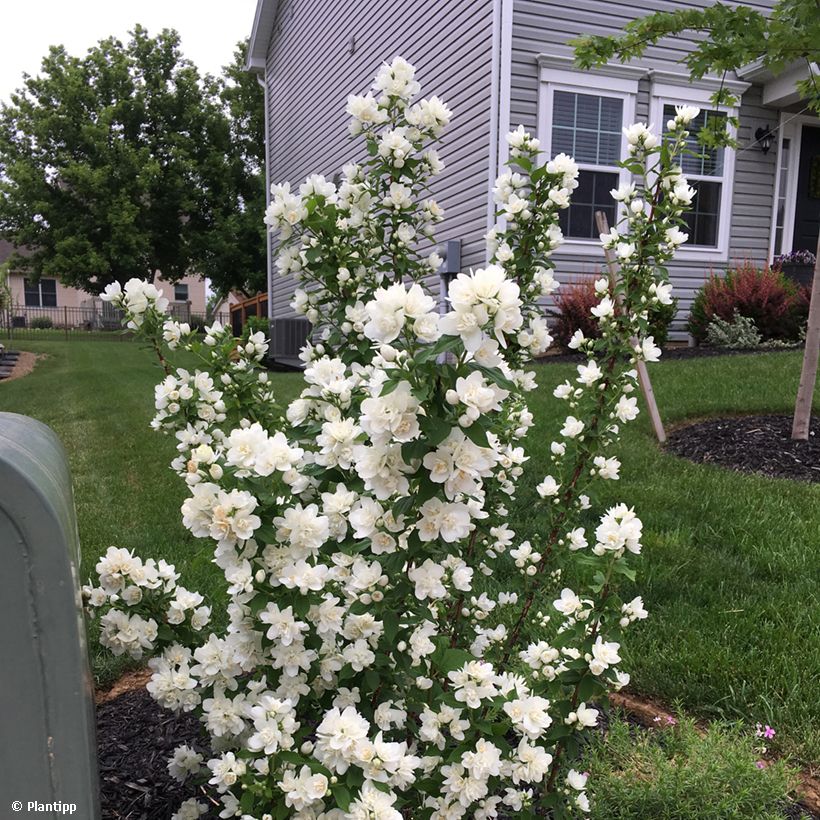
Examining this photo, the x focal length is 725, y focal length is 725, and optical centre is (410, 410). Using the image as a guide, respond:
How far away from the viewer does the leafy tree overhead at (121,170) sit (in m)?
24.3

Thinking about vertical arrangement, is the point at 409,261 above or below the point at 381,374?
above

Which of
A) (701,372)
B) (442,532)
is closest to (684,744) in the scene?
(442,532)

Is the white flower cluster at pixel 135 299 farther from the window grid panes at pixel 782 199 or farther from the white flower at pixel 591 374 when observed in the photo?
the window grid panes at pixel 782 199

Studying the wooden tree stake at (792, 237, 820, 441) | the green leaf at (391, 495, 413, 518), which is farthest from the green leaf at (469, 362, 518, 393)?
the wooden tree stake at (792, 237, 820, 441)

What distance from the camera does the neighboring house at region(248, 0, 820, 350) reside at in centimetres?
881

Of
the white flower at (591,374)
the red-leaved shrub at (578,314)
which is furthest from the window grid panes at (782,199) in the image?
the white flower at (591,374)

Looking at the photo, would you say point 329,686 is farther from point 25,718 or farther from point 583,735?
point 583,735

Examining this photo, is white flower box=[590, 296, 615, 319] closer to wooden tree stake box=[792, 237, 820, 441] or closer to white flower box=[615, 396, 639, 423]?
white flower box=[615, 396, 639, 423]

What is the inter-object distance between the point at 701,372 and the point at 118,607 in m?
6.20

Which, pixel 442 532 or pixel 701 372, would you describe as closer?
pixel 442 532

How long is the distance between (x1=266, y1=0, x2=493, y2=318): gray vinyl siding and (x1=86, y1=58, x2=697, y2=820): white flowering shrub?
4.60 m

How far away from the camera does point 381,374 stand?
1286 mm

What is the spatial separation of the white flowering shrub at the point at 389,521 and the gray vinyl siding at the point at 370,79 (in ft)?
15.1

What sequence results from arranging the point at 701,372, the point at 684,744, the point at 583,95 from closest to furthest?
the point at 684,744
the point at 701,372
the point at 583,95
